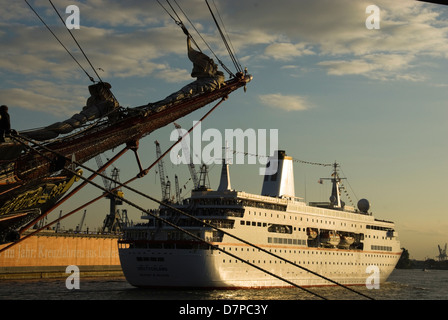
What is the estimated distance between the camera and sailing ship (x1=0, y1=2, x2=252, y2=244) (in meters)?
15.1

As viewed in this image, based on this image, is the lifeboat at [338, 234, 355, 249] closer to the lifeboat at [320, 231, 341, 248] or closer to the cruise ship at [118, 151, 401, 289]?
the cruise ship at [118, 151, 401, 289]

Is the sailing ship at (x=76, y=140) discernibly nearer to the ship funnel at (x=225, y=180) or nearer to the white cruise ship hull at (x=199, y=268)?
the white cruise ship hull at (x=199, y=268)

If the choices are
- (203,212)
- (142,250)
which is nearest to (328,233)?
(203,212)

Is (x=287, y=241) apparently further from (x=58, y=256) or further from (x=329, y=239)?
(x=58, y=256)

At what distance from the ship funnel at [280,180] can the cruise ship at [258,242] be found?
12cm

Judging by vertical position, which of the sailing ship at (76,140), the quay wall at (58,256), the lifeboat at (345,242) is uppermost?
the sailing ship at (76,140)

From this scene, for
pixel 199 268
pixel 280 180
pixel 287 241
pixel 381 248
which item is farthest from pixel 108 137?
pixel 381 248

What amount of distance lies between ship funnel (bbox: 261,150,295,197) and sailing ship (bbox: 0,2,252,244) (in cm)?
4173

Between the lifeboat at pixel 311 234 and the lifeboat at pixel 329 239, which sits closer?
the lifeboat at pixel 311 234

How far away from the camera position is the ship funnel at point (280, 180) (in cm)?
6450

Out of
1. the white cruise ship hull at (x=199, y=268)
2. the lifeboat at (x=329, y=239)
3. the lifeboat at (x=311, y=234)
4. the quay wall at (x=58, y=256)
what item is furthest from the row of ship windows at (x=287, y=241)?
the quay wall at (x=58, y=256)

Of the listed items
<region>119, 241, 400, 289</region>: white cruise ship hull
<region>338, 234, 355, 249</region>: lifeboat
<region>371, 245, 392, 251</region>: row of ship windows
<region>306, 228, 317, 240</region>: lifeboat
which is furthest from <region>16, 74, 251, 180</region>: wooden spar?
<region>371, 245, 392, 251</region>: row of ship windows

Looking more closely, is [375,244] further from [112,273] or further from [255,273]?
[112,273]
